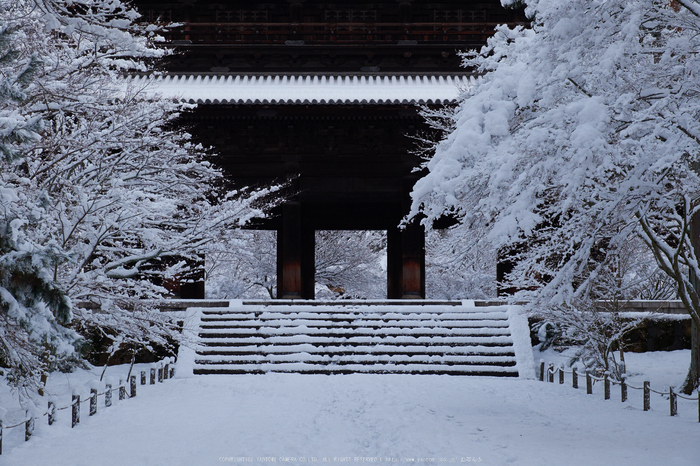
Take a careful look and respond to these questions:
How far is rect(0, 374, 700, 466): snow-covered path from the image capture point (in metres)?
6.48

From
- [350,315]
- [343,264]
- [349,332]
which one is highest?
[343,264]

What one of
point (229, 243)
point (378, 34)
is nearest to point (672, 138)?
point (229, 243)

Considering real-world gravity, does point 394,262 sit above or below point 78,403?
above

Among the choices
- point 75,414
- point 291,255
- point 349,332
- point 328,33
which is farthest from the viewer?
point 328,33

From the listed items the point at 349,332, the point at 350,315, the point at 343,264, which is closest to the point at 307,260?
the point at 350,315

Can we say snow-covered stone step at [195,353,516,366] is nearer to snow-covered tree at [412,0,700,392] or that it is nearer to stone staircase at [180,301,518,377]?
stone staircase at [180,301,518,377]

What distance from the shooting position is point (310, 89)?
1559cm

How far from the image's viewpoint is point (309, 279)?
66.5 ft

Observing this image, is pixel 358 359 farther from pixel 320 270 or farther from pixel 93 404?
pixel 320 270

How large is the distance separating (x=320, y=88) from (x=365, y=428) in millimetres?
10037

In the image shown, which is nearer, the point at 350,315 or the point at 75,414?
the point at 75,414

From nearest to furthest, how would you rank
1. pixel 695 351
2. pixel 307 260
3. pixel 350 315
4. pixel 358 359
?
pixel 695 351 < pixel 358 359 < pixel 350 315 < pixel 307 260

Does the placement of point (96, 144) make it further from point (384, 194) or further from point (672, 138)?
point (384, 194)

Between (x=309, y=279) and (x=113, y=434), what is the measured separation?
42.1 feet
